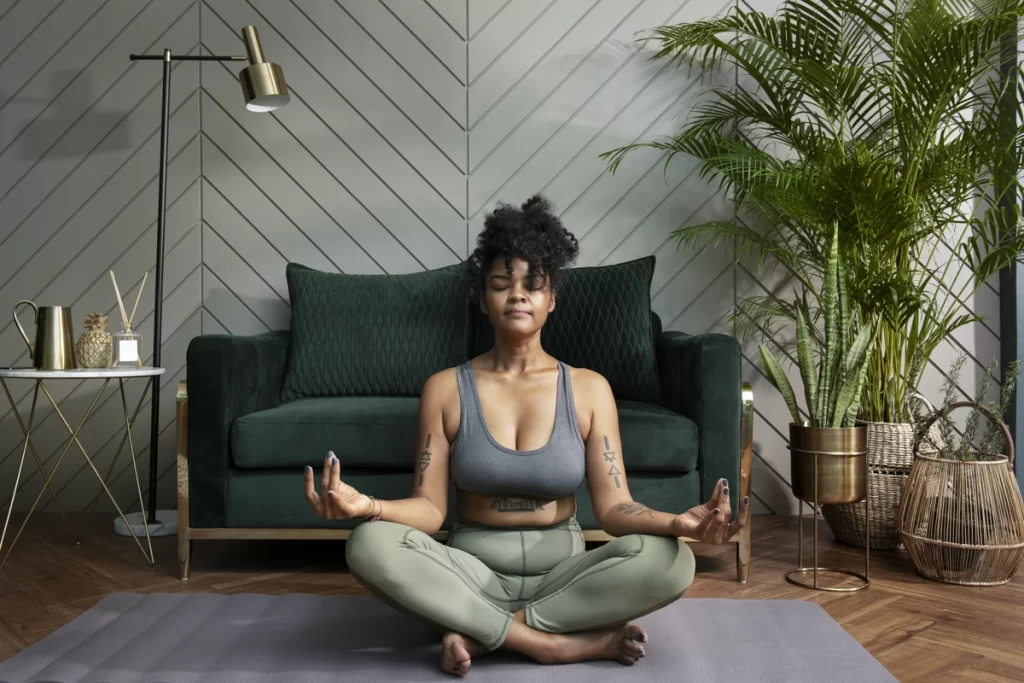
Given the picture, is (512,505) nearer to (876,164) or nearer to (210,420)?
(210,420)

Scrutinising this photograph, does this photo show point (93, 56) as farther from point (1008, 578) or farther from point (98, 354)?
point (1008, 578)

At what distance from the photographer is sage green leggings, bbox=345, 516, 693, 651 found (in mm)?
1595

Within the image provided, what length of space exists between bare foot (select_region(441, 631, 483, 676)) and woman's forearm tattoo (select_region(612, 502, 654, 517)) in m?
0.39

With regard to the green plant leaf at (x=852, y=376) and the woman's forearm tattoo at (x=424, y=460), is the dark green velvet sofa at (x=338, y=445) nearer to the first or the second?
the green plant leaf at (x=852, y=376)

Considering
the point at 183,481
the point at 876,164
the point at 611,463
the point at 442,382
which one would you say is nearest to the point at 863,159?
the point at 876,164

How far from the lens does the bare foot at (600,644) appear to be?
1.71 m

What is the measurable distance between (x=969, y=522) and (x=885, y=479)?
40 cm

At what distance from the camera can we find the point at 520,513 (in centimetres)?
183

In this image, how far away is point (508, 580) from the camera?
1812mm

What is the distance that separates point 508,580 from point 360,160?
215cm

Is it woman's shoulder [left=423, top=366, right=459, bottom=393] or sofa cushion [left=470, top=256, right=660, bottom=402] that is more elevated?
sofa cushion [left=470, top=256, right=660, bottom=402]

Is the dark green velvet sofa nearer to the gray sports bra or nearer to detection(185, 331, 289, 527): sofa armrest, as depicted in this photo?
detection(185, 331, 289, 527): sofa armrest

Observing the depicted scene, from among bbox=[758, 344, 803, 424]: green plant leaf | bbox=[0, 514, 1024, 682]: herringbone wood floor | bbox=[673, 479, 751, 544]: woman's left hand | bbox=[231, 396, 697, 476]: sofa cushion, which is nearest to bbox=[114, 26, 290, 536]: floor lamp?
bbox=[0, 514, 1024, 682]: herringbone wood floor

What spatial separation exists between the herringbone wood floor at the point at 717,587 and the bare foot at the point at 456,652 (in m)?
0.47
